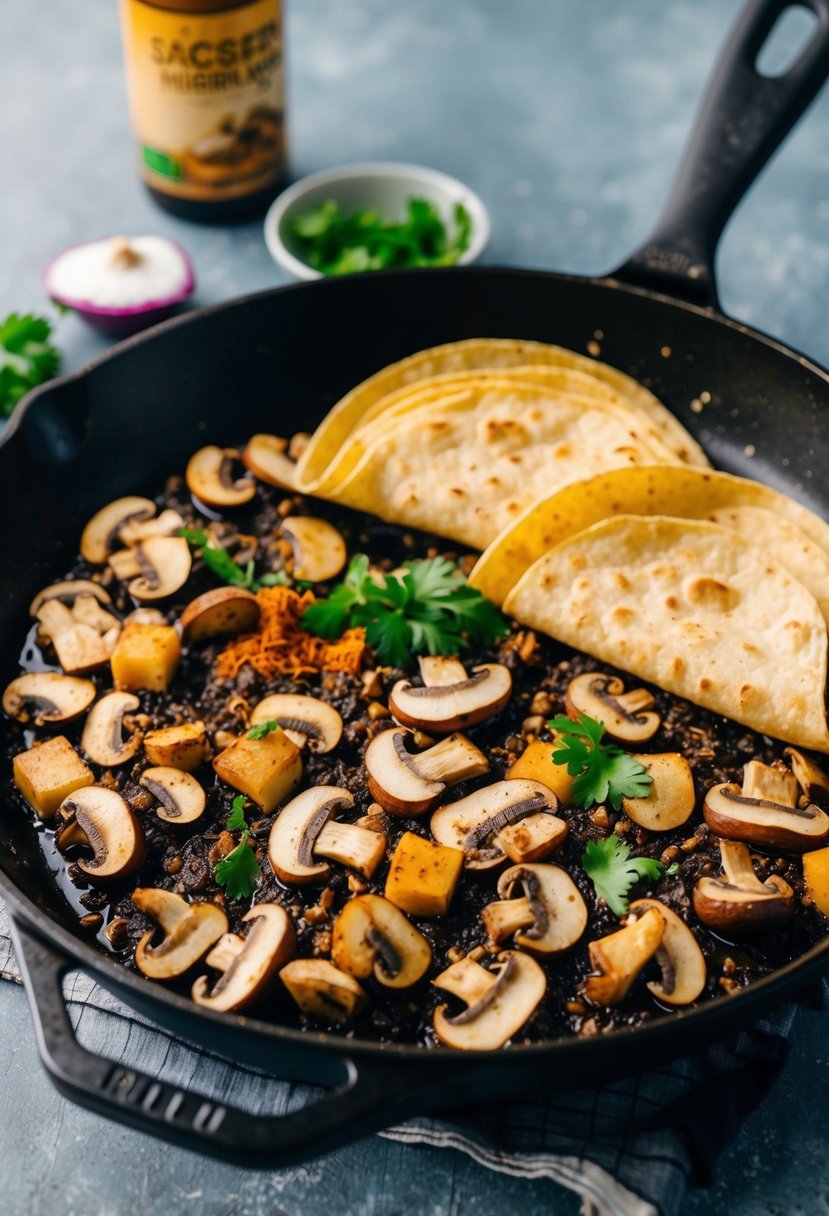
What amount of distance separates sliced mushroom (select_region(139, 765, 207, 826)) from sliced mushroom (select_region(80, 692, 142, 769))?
0.32ft

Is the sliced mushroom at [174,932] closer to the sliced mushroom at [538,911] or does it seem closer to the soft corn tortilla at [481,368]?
the sliced mushroom at [538,911]

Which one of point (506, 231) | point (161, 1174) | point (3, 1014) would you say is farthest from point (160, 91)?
point (161, 1174)

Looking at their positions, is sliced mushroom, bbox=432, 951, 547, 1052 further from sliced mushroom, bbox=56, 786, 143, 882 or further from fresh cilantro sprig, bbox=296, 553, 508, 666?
fresh cilantro sprig, bbox=296, 553, 508, 666

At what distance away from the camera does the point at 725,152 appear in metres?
4.04

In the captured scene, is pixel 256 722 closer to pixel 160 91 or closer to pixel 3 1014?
pixel 3 1014

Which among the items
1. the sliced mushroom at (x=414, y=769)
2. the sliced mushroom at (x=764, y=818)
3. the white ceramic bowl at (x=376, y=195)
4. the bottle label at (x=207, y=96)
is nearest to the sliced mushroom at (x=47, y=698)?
the sliced mushroom at (x=414, y=769)

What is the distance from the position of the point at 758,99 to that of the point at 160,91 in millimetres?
2262

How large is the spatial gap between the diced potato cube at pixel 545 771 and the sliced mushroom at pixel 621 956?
1.33 ft

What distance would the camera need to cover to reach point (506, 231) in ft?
17.2

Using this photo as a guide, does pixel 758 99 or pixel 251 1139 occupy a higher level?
pixel 758 99

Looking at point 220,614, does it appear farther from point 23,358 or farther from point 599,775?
point 23,358

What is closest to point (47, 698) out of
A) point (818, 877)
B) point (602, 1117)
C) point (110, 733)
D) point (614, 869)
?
point (110, 733)

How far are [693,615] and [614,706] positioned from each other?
0.39 m

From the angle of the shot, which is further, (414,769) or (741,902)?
(414,769)
